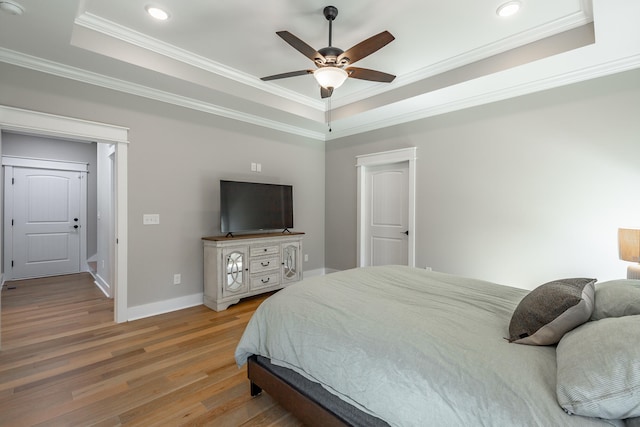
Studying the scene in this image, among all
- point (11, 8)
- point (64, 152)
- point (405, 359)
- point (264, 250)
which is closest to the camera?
point (405, 359)

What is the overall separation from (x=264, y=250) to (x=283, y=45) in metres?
2.48

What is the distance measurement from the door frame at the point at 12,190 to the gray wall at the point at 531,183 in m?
5.94

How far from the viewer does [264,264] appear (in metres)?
4.02

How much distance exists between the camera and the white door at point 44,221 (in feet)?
16.6

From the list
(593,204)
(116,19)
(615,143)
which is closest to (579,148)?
(615,143)

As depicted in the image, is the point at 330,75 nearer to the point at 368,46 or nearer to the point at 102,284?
the point at 368,46

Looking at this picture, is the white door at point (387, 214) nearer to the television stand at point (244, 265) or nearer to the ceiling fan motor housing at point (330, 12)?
the television stand at point (244, 265)

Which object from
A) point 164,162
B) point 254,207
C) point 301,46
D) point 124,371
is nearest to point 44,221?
point 164,162

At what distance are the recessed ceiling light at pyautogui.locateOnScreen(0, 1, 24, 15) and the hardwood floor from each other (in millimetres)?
2650

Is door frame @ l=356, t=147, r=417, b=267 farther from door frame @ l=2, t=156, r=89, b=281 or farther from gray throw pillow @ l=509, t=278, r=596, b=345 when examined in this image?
door frame @ l=2, t=156, r=89, b=281

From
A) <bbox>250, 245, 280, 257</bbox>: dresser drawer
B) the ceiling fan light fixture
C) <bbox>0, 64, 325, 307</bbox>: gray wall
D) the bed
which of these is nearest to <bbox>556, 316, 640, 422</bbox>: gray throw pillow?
the bed

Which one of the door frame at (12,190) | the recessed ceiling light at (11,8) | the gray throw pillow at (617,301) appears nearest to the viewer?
the gray throw pillow at (617,301)

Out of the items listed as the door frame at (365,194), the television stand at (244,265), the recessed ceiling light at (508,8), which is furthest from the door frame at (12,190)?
the recessed ceiling light at (508,8)

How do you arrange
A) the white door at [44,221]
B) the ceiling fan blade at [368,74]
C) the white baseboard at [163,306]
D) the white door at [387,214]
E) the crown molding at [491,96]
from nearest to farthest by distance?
the ceiling fan blade at [368,74], the crown molding at [491,96], the white baseboard at [163,306], the white door at [387,214], the white door at [44,221]
